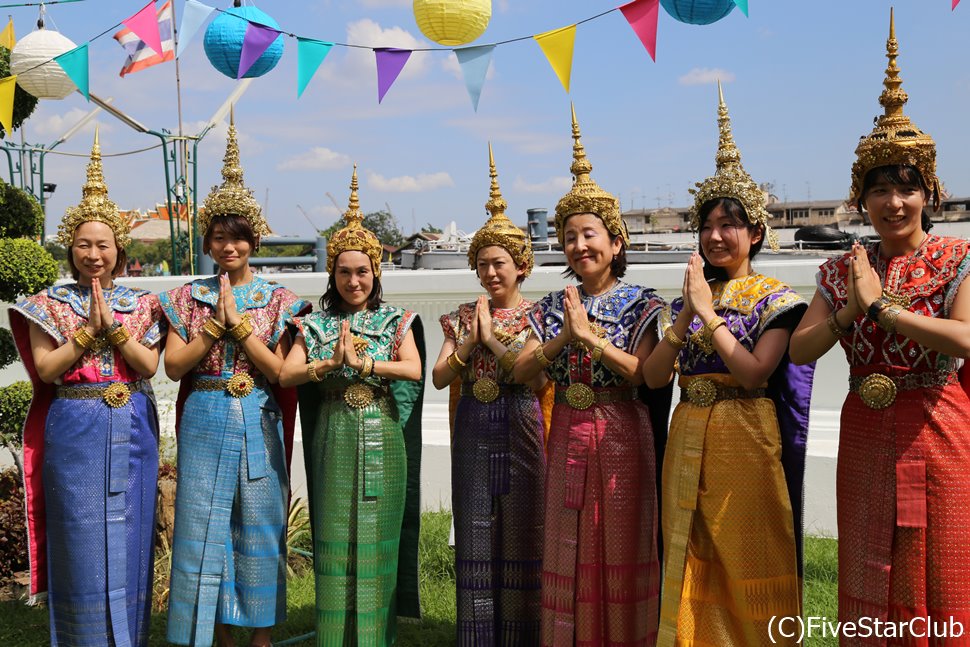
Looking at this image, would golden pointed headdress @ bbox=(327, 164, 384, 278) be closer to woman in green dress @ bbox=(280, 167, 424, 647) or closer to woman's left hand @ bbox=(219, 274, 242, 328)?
woman in green dress @ bbox=(280, 167, 424, 647)

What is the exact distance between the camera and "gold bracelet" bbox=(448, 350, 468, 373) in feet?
14.0

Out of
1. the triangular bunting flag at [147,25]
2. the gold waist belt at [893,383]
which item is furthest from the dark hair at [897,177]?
the triangular bunting flag at [147,25]

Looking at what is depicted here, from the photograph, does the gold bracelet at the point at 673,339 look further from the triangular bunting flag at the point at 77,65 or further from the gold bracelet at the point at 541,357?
the triangular bunting flag at the point at 77,65

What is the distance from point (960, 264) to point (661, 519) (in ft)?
5.02

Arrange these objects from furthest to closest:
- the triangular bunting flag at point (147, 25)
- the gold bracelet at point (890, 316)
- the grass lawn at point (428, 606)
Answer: the triangular bunting flag at point (147, 25)
the grass lawn at point (428, 606)
the gold bracelet at point (890, 316)

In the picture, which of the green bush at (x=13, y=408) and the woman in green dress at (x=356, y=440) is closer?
the woman in green dress at (x=356, y=440)

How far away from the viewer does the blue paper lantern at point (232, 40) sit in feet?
16.9

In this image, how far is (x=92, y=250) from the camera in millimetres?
4473

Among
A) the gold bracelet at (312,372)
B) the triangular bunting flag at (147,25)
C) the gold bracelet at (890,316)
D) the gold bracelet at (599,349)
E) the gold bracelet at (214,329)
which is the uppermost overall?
the triangular bunting flag at (147,25)

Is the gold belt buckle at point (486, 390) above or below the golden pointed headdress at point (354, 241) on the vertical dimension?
below

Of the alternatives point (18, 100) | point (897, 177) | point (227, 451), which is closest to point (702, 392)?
point (897, 177)

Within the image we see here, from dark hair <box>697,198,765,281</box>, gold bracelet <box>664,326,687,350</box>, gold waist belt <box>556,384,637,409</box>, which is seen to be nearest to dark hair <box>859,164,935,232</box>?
dark hair <box>697,198,765,281</box>

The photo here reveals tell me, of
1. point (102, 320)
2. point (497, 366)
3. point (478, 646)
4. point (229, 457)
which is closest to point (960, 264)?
point (497, 366)

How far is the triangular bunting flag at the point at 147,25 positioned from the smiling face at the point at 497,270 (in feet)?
7.40
